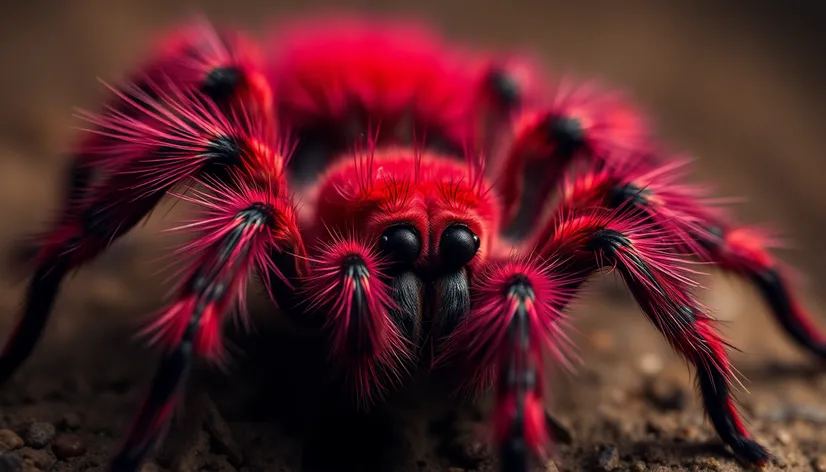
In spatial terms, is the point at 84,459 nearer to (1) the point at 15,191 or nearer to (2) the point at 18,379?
(2) the point at 18,379

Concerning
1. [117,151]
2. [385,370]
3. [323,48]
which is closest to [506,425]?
[385,370]

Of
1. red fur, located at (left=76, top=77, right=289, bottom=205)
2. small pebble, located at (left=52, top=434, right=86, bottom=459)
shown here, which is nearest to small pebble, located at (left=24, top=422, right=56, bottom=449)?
small pebble, located at (left=52, top=434, right=86, bottom=459)

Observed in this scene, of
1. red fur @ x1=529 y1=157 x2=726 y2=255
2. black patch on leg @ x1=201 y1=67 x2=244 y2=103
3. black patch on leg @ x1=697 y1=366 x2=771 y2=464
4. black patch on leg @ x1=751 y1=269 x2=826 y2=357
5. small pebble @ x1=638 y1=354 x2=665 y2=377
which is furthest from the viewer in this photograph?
small pebble @ x1=638 y1=354 x2=665 y2=377

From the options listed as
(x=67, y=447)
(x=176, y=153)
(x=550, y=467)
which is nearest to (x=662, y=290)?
(x=550, y=467)

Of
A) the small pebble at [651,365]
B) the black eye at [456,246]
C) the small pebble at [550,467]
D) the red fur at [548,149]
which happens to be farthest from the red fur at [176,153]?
the small pebble at [651,365]

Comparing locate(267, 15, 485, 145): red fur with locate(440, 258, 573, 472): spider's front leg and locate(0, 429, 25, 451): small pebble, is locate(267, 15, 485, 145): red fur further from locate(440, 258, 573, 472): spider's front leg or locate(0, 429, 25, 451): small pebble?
locate(0, 429, 25, 451): small pebble

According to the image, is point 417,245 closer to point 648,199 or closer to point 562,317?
point 562,317
